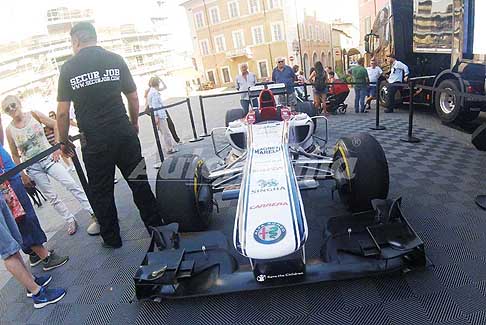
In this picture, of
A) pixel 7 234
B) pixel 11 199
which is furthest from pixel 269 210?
pixel 11 199

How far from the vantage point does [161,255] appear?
6.89ft

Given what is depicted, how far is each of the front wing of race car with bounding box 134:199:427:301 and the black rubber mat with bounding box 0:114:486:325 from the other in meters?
0.16

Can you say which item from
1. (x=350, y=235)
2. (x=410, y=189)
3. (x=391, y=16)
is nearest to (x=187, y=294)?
(x=350, y=235)

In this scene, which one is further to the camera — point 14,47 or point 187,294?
point 14,47

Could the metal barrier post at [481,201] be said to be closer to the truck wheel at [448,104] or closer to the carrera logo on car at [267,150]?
the carrera logo on car at [267,150]

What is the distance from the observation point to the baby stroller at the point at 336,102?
807 centimetres

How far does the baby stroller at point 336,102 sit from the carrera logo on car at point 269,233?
270 inches

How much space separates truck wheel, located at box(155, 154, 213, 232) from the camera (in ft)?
8.61

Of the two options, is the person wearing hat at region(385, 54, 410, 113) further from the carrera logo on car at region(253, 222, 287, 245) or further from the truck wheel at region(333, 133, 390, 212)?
the carrera logo on car at region(253, 222, 287, 245)

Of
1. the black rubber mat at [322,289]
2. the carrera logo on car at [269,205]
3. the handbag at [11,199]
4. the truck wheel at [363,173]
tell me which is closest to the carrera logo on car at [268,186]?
the carrera logo on car at [269,205]

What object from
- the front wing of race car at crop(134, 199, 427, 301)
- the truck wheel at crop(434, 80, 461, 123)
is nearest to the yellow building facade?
the truck wheel at crop(434, 80, 461, 123)

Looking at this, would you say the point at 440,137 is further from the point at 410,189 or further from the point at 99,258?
the point at 99,258

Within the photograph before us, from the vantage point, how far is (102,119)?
8.20ft

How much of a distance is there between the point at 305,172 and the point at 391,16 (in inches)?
240
